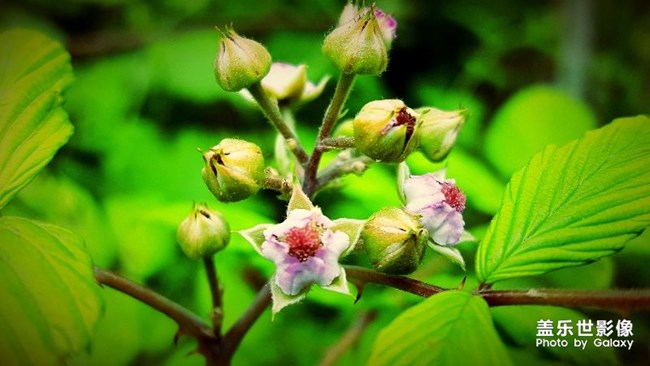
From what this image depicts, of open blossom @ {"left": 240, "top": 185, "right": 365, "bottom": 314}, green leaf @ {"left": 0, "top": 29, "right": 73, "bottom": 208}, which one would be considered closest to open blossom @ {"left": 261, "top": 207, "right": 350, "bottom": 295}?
open blossom @ {"left": 240, "top": 185, "right": 365, "bottom": 314}

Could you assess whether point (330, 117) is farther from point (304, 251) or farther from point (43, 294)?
point (43, 294)

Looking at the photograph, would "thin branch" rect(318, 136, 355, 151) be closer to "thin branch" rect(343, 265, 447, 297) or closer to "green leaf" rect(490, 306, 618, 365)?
"thin branch" rect(343, 265, 447, 297)

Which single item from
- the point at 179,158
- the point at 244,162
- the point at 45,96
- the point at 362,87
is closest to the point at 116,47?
the point at 179,158

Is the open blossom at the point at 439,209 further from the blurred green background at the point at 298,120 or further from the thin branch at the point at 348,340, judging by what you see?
the thin branch at the point at 348,340

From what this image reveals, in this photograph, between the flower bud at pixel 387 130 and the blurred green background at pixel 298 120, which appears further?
the blurred green background at pixel 298 120

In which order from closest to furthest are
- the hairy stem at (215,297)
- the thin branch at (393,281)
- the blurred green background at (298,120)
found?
the thin branch at (393,281)
the hairy stem at (215,297)
the blurred green background at (298,120)

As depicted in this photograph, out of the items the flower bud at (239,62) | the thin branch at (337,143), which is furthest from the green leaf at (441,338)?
the flower bud at (239,62)

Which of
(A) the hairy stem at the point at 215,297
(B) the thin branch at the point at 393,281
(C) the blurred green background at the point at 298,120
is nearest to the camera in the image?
(B) the thin branch at the point at 393,281
